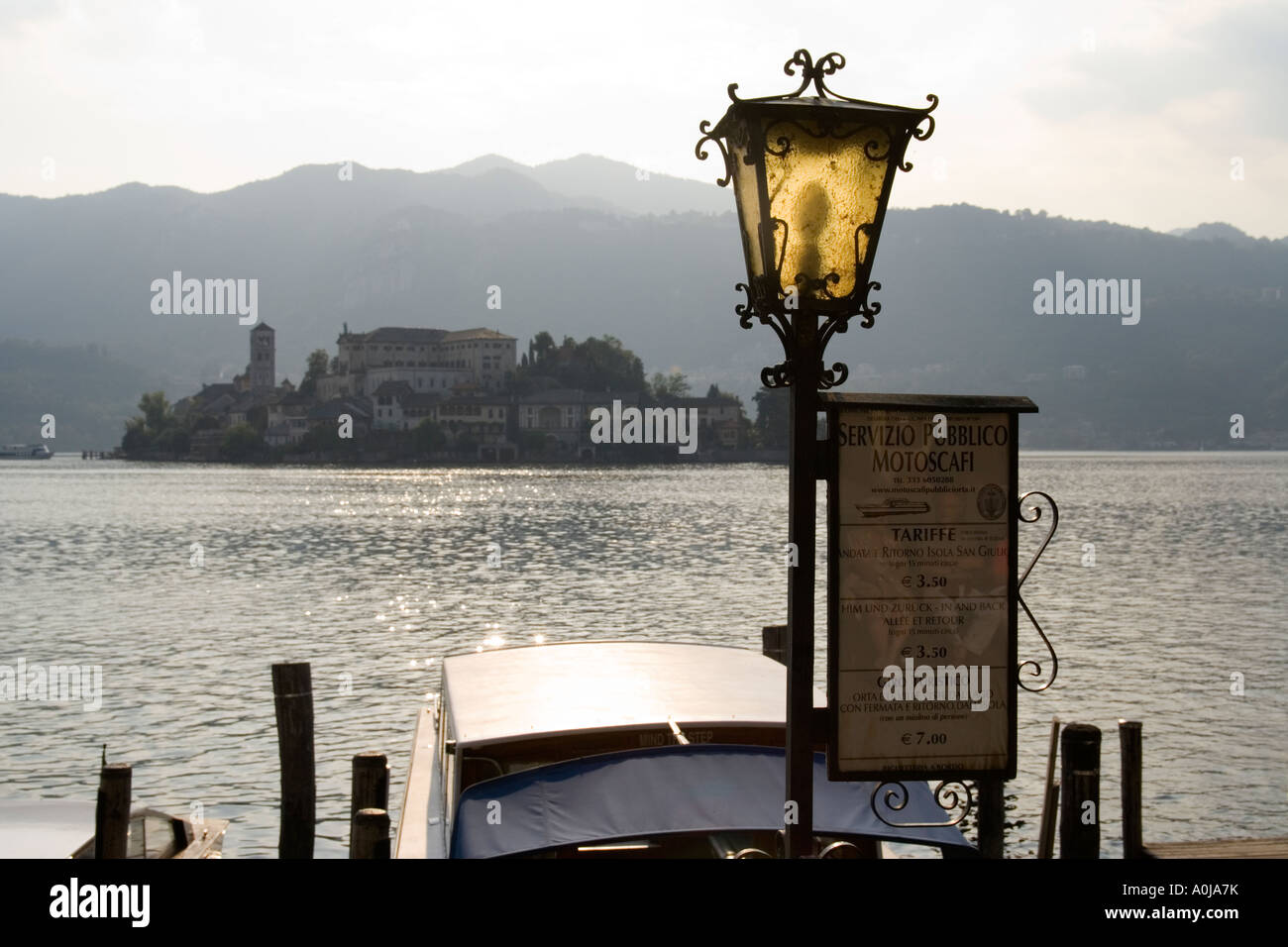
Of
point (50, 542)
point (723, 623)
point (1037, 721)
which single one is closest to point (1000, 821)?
point (1037, 721)

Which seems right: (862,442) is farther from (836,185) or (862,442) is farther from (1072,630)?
(1072,630)

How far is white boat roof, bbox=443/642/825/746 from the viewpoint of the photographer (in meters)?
10.6


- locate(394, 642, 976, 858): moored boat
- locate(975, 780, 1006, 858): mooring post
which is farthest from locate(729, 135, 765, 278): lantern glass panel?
locate(975, 780, 1006, 858): mooring post

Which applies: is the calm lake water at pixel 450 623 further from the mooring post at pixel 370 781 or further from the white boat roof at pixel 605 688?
the mooring post at pixel 370 781

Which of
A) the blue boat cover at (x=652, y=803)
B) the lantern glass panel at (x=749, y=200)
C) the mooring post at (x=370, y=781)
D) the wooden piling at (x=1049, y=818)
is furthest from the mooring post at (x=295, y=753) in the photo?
the lantern glass panel at (x=749, y=200)

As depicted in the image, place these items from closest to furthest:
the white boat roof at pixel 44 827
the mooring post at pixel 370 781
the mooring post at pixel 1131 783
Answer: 1. the mooring post at pixel 370 781
2. the mooring post at pixel 1131 783
3. the white boat roof at pixel 44 827

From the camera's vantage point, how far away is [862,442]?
6348 millimetres

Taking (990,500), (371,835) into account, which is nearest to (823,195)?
(990,500)

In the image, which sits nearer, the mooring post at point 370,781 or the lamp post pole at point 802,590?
the lamp post pole at point 802,590

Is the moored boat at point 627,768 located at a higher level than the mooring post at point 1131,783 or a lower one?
higher

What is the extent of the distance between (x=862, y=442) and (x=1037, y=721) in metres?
23.2

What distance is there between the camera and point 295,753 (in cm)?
1655

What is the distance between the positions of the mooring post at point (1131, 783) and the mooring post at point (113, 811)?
389 inches

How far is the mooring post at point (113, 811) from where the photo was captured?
36.6 ft
